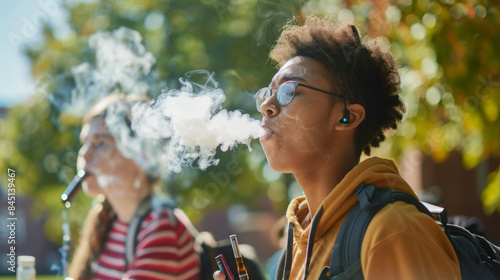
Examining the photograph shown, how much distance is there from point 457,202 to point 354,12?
34.4 ft

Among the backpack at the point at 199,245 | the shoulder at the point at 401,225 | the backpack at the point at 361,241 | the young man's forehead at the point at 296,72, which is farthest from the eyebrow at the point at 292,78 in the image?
the backpack at the point at 199,245

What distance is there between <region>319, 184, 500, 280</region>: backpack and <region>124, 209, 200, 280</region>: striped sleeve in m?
1.06

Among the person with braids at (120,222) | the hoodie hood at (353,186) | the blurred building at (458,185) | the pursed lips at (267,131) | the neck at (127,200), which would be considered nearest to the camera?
the hoodie hood at (353,186)

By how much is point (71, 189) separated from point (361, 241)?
139cm

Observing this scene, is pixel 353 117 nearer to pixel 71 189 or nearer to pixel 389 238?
pixel 389 238

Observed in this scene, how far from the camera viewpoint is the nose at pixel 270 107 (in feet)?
5.40

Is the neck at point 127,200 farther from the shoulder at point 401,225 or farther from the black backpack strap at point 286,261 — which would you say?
the shoulder at point 401,225

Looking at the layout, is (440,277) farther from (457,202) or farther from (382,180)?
(457,202)

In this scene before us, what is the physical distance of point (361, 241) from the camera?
4.41ft

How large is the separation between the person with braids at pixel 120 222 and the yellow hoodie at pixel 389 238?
94 centimetres

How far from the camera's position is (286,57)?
183cm

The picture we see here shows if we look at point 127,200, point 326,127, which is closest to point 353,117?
point 326,127

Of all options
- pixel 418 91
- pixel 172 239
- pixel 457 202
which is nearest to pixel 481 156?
pixel 418 91

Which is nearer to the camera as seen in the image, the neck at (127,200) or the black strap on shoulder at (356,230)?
the black strap on shoulder at (356,230)
